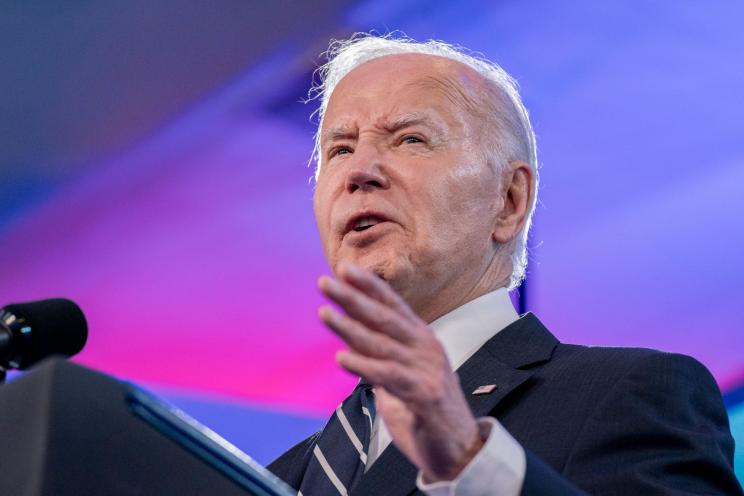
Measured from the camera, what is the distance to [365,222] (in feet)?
6.08

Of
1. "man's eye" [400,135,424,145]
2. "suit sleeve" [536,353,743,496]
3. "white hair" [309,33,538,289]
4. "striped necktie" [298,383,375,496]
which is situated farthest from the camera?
"white hair" [309,33,538,289]

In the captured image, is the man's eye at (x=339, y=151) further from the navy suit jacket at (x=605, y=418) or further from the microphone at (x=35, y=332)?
the microphone at (x=35, y=332)

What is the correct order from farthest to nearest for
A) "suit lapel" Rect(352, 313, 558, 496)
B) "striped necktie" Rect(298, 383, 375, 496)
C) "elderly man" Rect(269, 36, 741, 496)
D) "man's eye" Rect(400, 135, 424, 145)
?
1. "man's eye" Rect(400, 135, 424, 145)
2. "striped necktie" Rect(298, 383, 375, 496)
3. "suit lapel" Rect(352, 313, 558, 496)
4. "elderly man" Rect(269, 36, 741, 496)

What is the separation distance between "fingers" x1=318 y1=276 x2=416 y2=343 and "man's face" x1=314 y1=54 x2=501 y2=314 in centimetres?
88

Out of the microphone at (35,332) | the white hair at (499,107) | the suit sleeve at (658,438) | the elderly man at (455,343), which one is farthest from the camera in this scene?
the white hair at (499,107)

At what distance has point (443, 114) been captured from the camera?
2021 mm

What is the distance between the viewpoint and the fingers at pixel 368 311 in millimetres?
883

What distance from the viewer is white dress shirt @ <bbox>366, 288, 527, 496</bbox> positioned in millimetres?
1002

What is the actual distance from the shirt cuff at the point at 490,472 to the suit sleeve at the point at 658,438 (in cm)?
31

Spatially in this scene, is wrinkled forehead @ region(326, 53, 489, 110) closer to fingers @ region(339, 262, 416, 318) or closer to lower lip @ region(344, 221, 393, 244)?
lower lip @ region(344, 221, 393, 244)

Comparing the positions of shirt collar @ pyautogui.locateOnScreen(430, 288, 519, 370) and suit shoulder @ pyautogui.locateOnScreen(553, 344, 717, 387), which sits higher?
shirt collar @ pyautogui.locateOnScreen(430, 288, 519, 370)

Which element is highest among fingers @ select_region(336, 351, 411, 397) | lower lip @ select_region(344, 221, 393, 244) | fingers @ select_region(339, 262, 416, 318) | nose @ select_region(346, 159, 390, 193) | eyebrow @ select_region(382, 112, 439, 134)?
eyebrow @ select_region(382, 112, 439, 134)

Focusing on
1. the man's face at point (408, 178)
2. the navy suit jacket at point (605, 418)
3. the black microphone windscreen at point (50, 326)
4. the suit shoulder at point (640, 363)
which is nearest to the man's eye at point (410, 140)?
the man's face at point (408, 178)

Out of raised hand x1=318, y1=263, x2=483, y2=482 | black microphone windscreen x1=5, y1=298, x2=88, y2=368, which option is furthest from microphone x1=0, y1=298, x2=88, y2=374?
raised hand x1=318, y1=263, x2=483, y2=482
